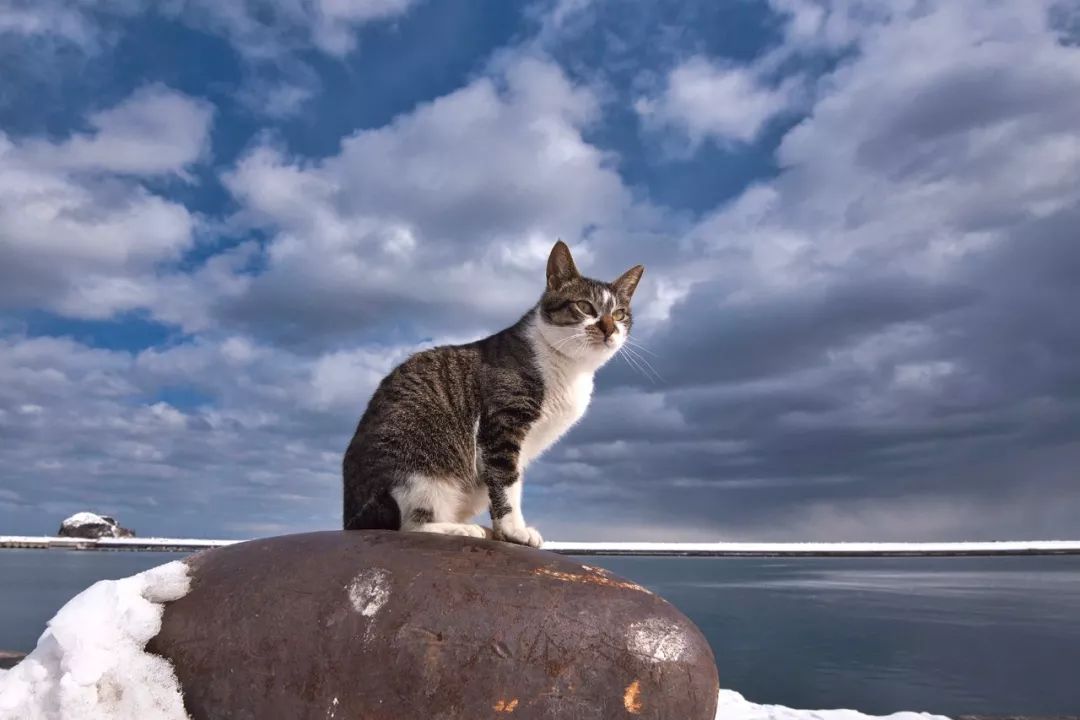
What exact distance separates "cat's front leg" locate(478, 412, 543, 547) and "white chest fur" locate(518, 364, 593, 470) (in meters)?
0.17

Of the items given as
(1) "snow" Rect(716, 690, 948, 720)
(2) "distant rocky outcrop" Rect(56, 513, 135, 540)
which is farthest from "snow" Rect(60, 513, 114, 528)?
(1) "snow" Rect(716, 690, 948, 720)

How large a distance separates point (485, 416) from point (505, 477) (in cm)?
60

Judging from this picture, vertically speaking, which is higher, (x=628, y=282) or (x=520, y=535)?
(x=628, y=282)

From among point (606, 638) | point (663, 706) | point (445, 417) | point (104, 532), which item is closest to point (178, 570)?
point (445, 417)

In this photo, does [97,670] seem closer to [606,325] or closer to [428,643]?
[428,643]

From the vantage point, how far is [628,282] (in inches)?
315

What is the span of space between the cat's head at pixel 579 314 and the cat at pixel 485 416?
0.03ft

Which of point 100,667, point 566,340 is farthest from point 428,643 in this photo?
point 566,340

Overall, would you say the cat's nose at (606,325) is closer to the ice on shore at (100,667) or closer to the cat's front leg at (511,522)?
the cat's front leg at (511,522)

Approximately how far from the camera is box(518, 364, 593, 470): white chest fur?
743 cm

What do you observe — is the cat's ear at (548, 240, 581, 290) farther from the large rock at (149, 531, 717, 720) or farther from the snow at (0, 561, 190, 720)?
the snow at (0, 561, 190, 720)

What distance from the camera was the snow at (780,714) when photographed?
35.9ft

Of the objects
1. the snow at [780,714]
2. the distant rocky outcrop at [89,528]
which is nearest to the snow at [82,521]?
the distant rocky outcrop at [89,528]

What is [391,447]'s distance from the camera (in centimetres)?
705
